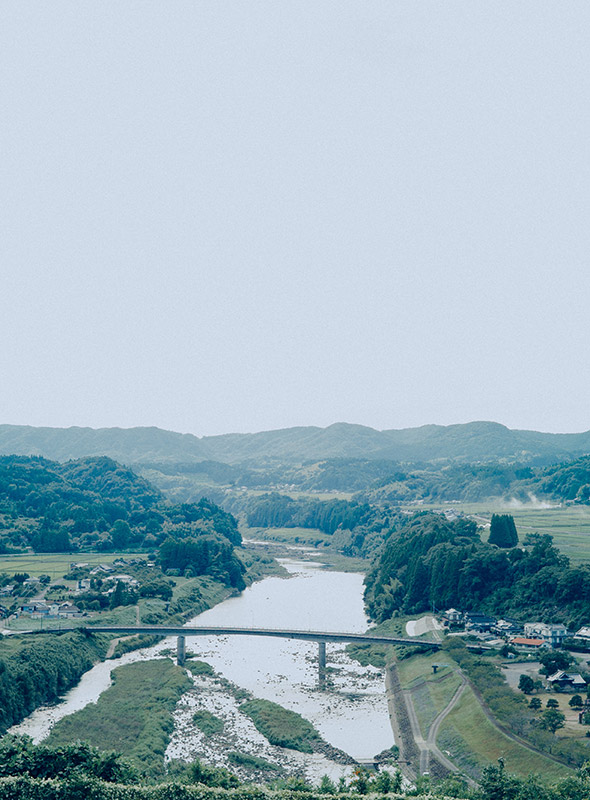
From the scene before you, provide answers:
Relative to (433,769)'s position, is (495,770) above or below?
above

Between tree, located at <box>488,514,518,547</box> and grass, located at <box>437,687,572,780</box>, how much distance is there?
48.6 m

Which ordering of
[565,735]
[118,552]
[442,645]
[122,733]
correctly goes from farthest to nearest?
[118,552]
[442,645]
[122,733]
[565,735]

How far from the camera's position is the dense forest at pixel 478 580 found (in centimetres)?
7756

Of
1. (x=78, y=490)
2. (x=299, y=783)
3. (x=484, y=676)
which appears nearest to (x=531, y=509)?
(x=78, y=490)

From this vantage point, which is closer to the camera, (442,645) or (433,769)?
(433,769)

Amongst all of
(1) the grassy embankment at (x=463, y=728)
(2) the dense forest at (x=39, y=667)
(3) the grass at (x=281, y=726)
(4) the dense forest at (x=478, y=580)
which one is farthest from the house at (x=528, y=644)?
(2) the dense forest at (x=39, y=667)

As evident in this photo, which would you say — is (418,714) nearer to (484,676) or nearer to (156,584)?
(484,676)

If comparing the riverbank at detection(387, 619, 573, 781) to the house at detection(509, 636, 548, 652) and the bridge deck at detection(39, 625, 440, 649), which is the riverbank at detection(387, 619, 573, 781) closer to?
the bridge deck at detection(39, 625, 440, 649)

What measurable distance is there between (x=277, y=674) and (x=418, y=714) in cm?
1787

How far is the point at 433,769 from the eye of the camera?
155ft

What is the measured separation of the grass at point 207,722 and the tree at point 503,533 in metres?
54.5

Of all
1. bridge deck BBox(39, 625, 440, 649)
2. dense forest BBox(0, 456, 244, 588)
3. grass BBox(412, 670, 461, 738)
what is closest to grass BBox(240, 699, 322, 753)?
grass BBox(412, 670, 461, 738)

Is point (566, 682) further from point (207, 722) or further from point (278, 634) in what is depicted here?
point (278, 634)

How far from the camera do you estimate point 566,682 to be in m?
56.0
